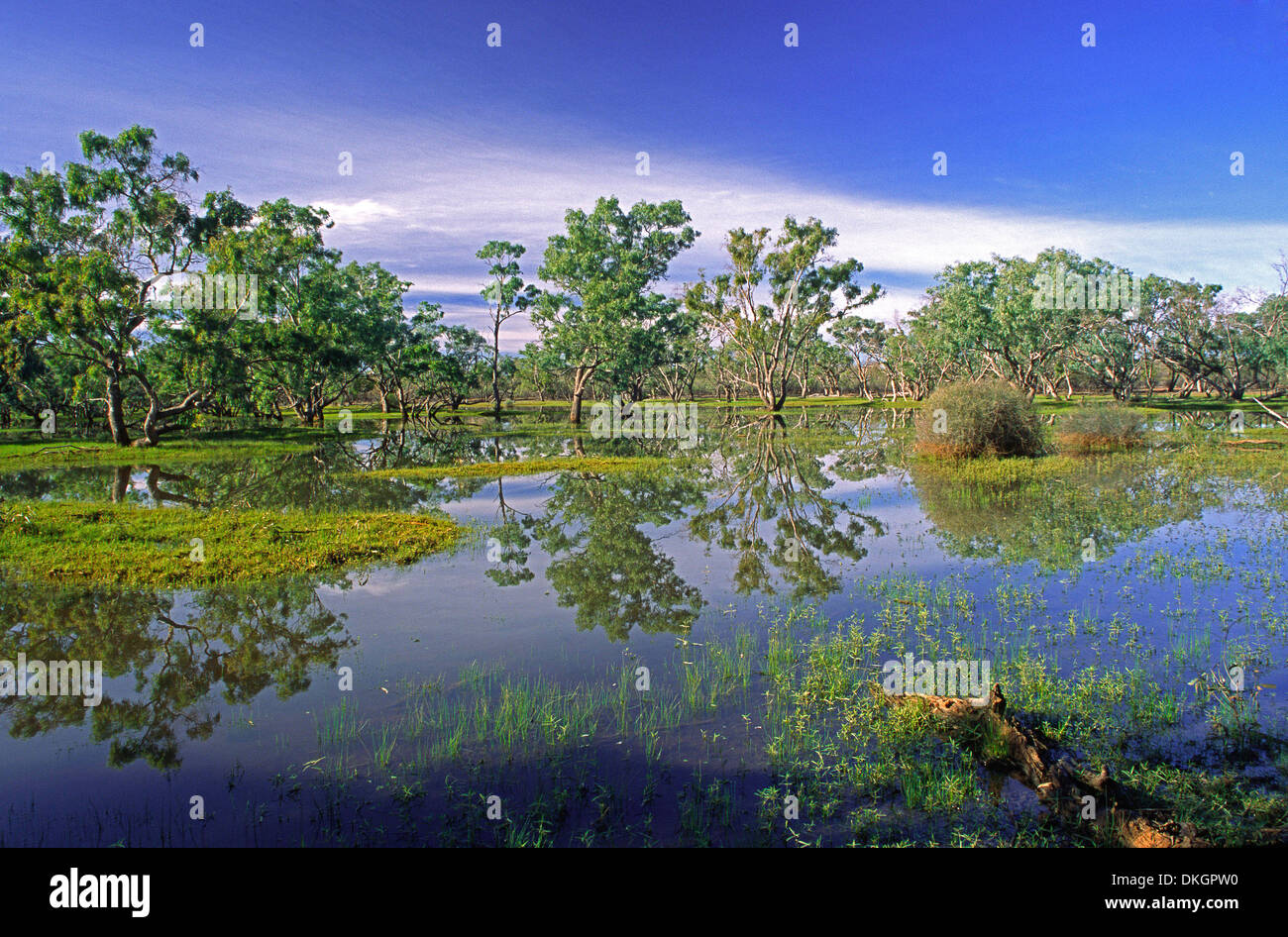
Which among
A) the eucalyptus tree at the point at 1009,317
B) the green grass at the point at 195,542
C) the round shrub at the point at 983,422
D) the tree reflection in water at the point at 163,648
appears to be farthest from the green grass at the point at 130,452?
the eucalyptus tree at the point at 1009,317

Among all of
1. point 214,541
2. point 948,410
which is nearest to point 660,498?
point 214,541

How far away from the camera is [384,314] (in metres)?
57.0

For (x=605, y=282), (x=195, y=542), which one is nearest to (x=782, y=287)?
(x=605, y=282)

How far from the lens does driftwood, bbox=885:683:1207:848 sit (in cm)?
483

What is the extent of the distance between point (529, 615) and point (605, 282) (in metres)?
40.3

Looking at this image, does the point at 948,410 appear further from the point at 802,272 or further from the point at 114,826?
the point at 802,272

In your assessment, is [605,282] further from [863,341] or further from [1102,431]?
[863,341]

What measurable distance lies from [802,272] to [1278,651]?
163 feet

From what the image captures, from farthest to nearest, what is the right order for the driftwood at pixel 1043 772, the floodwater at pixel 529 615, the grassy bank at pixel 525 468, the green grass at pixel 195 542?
the grassy bank at pixel 525 468, the green grass at pixel 195 542, the floodwater at pixel 529 615, the driftwood at pixel 1043 772

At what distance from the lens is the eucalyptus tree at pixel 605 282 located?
1898 inches

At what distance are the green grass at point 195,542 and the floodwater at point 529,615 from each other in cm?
63

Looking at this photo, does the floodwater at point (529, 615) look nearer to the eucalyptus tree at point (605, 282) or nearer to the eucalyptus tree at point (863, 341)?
the eucalyptus tree at point (605, 282)

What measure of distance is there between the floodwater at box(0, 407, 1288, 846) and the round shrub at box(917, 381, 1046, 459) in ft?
19.2
